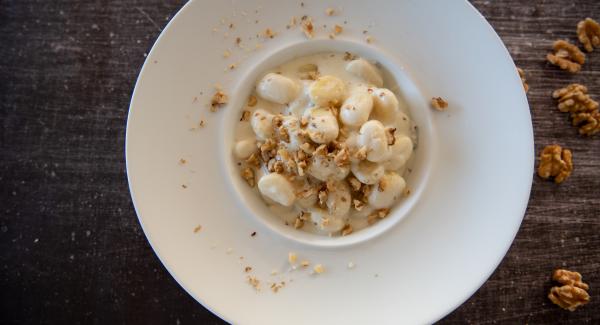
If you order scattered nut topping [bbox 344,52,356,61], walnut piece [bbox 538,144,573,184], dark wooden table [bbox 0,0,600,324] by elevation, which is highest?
walnut piece [bbox 538,144,573,184]

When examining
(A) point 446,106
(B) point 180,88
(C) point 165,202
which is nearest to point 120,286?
(C) point 165,202

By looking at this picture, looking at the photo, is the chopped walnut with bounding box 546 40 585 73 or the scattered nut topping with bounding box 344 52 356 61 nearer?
the scattered nut topping with bounding box 344 52 356 61

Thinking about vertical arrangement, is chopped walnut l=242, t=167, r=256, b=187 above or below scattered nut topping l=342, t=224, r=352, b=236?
below

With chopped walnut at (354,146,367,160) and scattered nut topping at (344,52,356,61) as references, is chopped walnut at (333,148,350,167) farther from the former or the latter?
scattered nut topping at (344,52,356,61)

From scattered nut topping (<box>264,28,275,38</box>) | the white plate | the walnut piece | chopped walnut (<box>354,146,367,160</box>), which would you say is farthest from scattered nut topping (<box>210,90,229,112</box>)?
the walnut piece

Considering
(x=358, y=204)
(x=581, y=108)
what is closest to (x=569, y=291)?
(x=581, y=108)

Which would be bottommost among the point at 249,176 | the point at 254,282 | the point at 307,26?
the point at 254,282

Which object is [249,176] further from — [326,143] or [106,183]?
[106,183]
